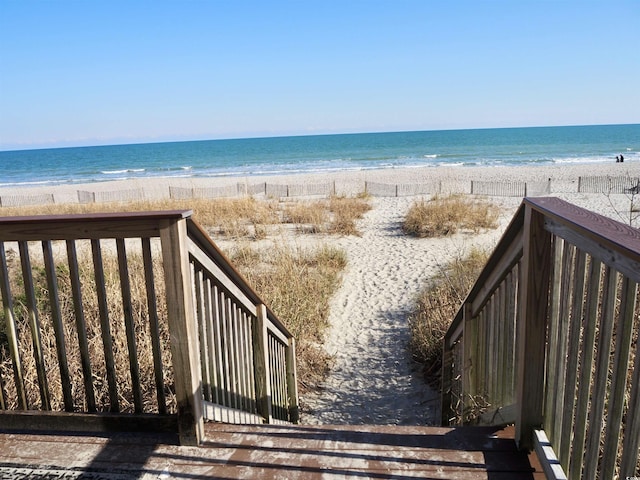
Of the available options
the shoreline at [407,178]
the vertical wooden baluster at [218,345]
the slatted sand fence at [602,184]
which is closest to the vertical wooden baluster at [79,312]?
the vertical wooden baluster at [218,345]

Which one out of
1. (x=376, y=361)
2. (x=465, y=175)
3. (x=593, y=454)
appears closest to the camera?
(x=593, y=454)

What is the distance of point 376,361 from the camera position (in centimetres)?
670

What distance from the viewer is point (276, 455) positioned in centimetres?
271

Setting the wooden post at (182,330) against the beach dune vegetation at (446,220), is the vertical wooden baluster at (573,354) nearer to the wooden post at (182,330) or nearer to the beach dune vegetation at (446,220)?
the wooden post at (182,330)

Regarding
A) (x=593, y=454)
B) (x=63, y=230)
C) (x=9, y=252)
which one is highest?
(x=63, y=230)

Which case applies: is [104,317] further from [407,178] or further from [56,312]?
[407,178]

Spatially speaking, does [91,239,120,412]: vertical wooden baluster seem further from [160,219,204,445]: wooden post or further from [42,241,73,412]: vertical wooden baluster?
[160,219,204,445]: wooden post

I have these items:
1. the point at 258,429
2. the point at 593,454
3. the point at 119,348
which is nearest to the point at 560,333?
the point at 593,454

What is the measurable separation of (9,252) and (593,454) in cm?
970

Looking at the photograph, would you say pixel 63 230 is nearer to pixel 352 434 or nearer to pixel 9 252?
pixel 352 434

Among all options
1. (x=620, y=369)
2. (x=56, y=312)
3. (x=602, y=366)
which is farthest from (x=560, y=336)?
(x=56, y=312)

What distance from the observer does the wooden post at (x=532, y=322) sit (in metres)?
2.38

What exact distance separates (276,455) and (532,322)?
1.50 m

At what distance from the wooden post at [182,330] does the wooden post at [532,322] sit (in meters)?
1.70
